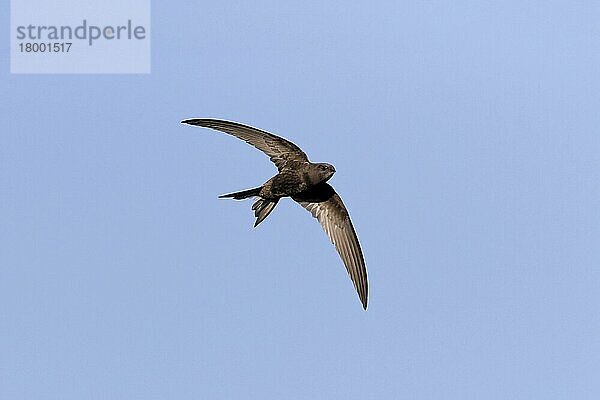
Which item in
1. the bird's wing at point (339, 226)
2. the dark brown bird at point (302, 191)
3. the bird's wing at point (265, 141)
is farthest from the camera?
the bird's wing at point (339, 226)

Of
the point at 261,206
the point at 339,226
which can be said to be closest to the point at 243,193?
the point at 261,206

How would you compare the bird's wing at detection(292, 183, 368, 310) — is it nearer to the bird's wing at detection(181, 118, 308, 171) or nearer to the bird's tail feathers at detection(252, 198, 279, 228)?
the bird's tail feathers at detection(252, 198, 279, 228)

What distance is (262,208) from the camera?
2578 cm

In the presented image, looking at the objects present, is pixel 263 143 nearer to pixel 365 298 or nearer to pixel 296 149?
pixel 296 149

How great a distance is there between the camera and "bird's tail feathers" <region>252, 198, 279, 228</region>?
25719mm

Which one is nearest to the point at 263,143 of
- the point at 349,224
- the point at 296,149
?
the point at 296,149

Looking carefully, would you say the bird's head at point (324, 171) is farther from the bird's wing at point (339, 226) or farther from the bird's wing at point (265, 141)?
the bird's wing at point (339, 226)

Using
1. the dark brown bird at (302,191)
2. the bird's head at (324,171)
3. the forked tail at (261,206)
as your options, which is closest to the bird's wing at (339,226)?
the dark brown bird at (302,191)

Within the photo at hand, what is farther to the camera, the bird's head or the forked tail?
the forked tail

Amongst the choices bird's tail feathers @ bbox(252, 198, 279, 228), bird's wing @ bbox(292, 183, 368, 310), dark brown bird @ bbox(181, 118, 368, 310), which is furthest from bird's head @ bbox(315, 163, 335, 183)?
bird's wing @ bbox(292, 183, 368, 310)

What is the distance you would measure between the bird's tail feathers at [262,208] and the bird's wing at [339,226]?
0.88m

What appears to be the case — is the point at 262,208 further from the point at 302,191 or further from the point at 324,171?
the point at 324,171

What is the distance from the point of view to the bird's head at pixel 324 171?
2480 cm

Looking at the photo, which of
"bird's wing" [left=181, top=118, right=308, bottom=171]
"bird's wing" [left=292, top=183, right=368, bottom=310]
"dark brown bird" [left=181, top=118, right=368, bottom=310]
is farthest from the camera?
"bird's wing" [left=292, top=183, right=368, bottom=310]
